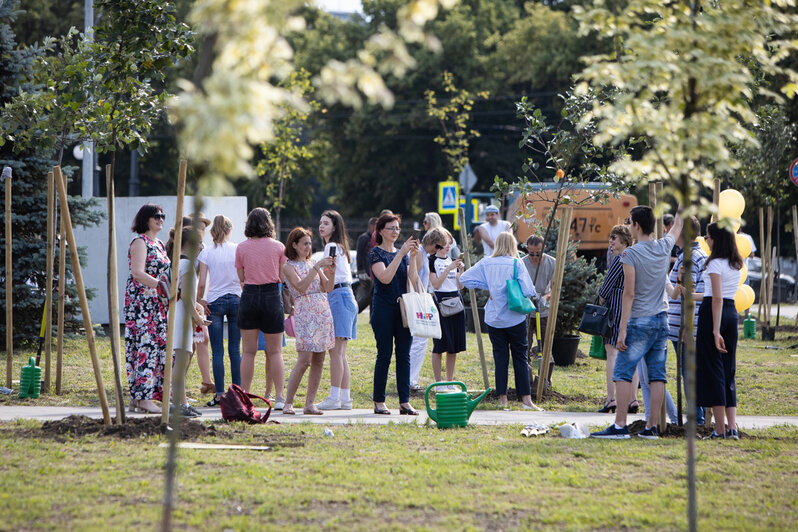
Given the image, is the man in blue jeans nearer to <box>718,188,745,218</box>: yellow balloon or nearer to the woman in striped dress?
the woman in striped dress

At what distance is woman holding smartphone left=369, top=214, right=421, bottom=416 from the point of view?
8.68m

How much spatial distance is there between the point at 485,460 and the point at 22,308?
9.62 meters

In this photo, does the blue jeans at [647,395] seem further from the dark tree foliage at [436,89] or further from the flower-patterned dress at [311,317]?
the dark tree foliage at [436,89]

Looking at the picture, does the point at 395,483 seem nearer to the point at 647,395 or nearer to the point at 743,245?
the point at 647,395

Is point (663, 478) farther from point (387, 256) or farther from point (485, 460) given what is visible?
point (387, 256)

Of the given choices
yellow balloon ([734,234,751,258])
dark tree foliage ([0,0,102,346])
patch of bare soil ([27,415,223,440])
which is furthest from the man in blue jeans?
dark tree foliage ([0,0,102,346])

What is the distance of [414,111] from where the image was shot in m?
38.3

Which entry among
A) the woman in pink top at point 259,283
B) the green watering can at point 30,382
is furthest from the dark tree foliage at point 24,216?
the woman in pink top at point 259,283

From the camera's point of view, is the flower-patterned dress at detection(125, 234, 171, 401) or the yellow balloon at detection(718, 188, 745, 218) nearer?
the flower-patterned dress at detection(125, 234, 171, 401)

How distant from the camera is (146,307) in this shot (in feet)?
27.5

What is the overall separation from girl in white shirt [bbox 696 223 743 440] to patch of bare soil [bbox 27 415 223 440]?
4.06 m

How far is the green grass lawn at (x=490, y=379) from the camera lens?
9.77 metres

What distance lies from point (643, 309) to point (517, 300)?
6.32 feet

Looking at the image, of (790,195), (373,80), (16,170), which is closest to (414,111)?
(790,195)
